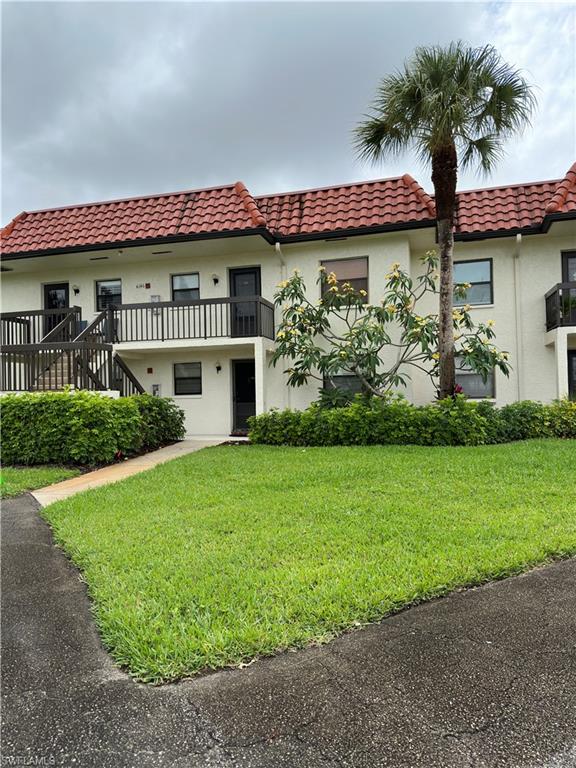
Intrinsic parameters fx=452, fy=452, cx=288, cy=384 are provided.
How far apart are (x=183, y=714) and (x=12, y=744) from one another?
30.1 inches

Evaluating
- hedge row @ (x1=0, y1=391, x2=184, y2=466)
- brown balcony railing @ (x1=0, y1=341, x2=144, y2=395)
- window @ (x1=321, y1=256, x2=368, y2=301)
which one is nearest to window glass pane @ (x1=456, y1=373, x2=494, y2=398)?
window @ (x1=321, y1=256, x2=368, y2=301)

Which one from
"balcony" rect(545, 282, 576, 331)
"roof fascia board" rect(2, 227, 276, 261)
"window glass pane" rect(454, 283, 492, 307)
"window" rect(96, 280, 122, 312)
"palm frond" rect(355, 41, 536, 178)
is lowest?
"balcony" rect(545, 282, 576, 331)

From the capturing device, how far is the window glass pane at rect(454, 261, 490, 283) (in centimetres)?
1367

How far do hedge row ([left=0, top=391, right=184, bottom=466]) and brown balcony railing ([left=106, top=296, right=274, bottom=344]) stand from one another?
13.5 ft

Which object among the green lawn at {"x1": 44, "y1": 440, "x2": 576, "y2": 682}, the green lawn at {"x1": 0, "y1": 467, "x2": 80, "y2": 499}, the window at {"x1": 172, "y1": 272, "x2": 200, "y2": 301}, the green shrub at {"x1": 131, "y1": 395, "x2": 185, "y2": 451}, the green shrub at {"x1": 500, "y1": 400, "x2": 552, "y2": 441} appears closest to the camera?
the green lawn at {"x1": 44, "y1": 440, "x2": 576, "y2": 682}

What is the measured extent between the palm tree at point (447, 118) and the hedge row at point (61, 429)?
781 centimetres

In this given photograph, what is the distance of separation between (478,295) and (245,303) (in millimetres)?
7033

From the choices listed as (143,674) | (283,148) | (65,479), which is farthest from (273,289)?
(143,674)

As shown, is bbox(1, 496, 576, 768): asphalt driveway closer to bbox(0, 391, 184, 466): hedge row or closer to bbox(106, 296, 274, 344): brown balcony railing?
bbox(0, 391, 184, 466): hedge row

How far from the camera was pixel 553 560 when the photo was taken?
13.0 ft

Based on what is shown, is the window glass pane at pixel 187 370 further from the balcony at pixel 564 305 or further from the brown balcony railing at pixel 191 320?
the balcony at pixel 564 305

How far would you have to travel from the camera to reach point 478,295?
44.8 ft

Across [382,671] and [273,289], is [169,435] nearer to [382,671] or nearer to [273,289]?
[273,289]

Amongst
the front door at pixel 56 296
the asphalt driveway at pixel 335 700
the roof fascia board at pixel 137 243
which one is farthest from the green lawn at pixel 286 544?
the front door at pixel 56 296
